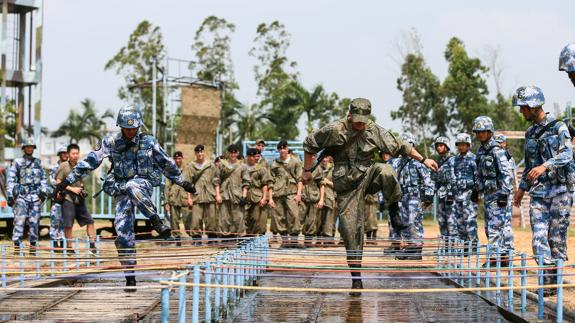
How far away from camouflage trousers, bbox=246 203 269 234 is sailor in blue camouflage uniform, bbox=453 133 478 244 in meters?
5.59

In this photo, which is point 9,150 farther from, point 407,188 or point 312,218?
point 407,188

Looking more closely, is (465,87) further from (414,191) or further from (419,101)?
(414,191)

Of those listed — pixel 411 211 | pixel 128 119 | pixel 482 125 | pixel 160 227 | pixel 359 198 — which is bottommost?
pixel 160 227

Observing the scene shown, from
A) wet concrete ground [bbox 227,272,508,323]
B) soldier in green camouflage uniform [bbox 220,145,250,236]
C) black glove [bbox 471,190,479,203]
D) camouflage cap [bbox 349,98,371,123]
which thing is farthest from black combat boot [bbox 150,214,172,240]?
soldier in green camouflage uniform [bbox 220,145,250,236]

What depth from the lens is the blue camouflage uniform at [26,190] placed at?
15.7 meters

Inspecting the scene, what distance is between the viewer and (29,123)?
37.2 m

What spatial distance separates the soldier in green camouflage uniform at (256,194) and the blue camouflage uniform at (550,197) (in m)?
9.16

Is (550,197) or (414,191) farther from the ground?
(414,191)

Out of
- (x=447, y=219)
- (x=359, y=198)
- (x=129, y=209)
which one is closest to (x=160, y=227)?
(x=129, y=209)

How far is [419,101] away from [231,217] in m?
25.0

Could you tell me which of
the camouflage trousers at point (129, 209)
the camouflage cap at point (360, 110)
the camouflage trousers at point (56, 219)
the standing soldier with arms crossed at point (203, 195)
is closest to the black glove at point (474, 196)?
the camouflage cap at point (360, 110)

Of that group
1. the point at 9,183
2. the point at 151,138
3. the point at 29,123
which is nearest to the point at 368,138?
the point at 151,138

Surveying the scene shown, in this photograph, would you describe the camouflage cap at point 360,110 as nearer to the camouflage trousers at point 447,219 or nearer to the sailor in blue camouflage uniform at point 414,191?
the camouflage trousers at point 447,219

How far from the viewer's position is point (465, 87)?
40.2 metres
